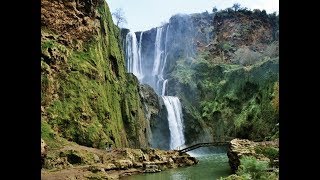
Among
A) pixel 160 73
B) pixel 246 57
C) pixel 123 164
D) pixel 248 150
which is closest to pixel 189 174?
pixel 248 150

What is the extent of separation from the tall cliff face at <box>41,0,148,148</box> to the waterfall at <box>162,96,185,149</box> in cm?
502

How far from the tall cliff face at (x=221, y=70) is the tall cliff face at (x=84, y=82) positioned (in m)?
8.12

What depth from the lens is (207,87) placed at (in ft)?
144

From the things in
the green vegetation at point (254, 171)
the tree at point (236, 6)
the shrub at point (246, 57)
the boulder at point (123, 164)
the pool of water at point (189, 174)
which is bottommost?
the pool of water at point (189, 174)

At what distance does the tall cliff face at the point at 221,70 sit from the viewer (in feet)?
119

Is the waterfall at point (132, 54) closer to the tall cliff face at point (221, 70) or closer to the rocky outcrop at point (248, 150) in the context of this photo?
the tall cliff face at point (221, 70)

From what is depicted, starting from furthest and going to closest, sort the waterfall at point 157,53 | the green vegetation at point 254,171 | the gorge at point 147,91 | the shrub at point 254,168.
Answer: the waterfall at point 157,53
the gorge at point 147,91
the shrub at point 254,168
the green vegetation at point 254,171

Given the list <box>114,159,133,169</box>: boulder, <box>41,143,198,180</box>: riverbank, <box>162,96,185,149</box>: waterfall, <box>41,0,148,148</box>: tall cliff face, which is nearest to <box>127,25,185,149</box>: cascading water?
<box>162,96,185,149</box>: waterfall

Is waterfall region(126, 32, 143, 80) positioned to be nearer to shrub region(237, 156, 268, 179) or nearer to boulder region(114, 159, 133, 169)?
boulder region(114, 159, 133, 169)

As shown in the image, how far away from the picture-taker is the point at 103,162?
2138 cm

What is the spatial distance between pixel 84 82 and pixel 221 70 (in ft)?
75.9

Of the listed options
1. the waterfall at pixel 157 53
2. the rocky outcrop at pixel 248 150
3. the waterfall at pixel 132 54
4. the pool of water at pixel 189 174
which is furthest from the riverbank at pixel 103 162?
the waterfall at pixel 157 53

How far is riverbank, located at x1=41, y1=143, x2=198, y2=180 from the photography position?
1753cm
